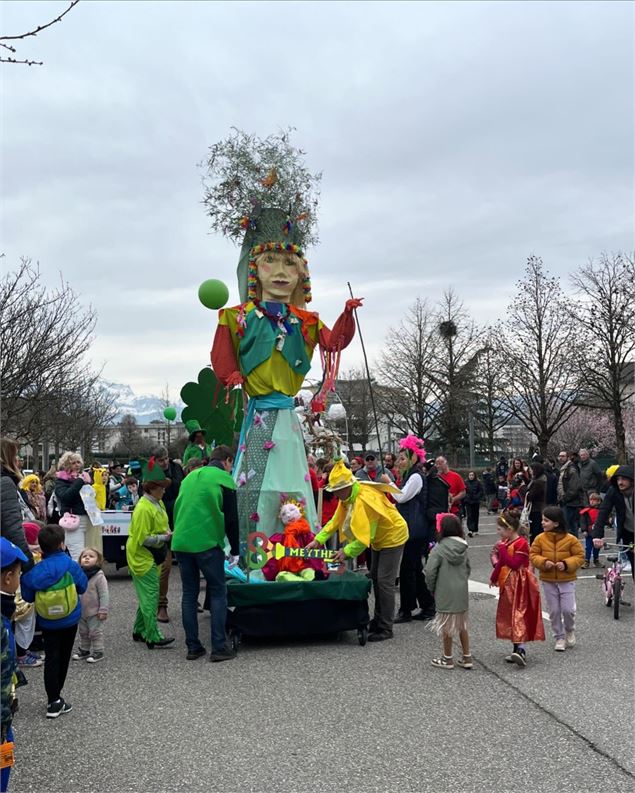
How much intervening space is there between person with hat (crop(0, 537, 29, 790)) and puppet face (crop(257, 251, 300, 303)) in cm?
548

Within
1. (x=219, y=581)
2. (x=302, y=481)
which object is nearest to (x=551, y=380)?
(x=302, y=481)

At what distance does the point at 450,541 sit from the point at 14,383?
1119 centimetres

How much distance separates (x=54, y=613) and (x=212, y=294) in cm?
616

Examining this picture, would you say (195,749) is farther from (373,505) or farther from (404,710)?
(373,505)

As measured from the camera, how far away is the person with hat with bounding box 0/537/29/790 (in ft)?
12.0

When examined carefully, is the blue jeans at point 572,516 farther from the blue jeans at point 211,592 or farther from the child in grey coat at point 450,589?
the blue jeans at point 211,592

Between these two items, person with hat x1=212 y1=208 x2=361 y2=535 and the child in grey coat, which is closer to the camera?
the child in grey coat

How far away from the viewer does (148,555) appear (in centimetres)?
740

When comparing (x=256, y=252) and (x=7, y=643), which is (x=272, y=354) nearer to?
(x=256, y=252)

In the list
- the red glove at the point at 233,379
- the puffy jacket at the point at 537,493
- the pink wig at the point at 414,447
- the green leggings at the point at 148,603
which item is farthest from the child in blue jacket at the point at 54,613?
the puffy jacket at the point at 537,493

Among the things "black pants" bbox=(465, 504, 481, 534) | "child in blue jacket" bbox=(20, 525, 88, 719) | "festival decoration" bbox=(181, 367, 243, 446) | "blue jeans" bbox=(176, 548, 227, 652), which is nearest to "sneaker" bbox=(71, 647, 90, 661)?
"blue jeans" bbox=(176, 548, 227, 652)

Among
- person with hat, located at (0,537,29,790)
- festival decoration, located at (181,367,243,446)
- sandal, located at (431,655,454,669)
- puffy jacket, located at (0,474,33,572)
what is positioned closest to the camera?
person with hat, located at (0,537,29,790)

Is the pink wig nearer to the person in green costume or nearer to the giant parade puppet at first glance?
the giant parade puppet

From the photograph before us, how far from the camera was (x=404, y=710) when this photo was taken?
5250 mm
